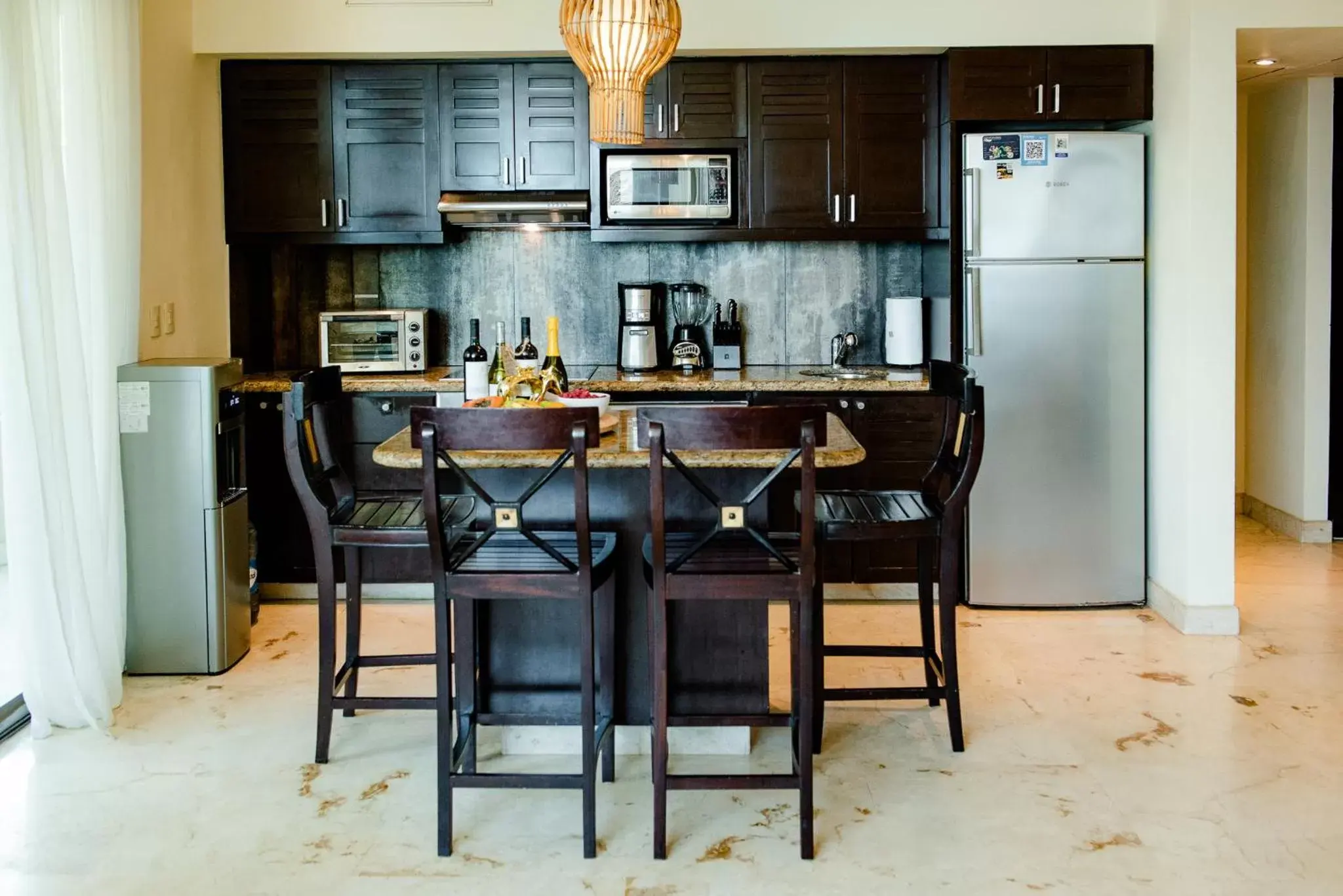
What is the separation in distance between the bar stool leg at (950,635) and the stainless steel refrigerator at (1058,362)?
5.18 feet

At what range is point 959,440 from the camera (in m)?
3.78

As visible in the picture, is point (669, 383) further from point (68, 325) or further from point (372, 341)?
point (68, 325)

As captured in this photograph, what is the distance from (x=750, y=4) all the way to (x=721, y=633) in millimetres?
2808

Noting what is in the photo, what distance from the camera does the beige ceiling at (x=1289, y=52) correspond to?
4.86 metres

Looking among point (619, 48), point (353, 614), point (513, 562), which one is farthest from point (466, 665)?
point (619, 48)

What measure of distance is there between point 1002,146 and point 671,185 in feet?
4.31

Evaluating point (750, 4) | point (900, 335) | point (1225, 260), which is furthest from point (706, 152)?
point (1225, 260)

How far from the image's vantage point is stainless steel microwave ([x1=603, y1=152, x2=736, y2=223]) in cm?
538

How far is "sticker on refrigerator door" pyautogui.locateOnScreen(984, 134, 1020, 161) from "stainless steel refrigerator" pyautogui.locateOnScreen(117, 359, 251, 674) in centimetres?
294

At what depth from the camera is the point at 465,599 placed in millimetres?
3389

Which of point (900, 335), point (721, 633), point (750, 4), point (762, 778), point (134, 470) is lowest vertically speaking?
point (762, 778)

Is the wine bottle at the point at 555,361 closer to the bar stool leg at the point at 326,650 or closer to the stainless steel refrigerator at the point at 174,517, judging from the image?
the bar stool leg at the point at 326,650

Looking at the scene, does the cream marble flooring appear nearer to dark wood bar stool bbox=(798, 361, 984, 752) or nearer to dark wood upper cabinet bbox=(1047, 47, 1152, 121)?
dark wood bar stool bbox=(798, 361, 984, 752)

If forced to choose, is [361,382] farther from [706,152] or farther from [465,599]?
[465,599]
